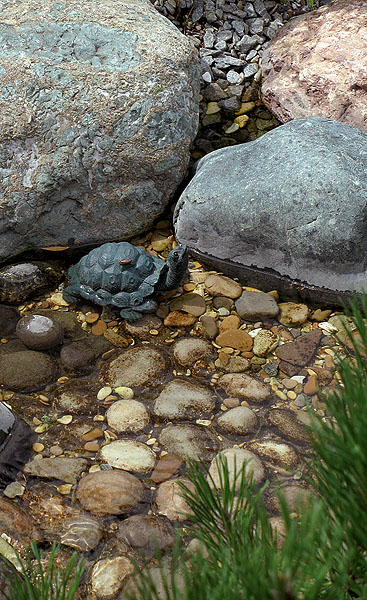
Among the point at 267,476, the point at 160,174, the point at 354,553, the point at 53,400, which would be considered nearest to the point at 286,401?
the point at 267,476

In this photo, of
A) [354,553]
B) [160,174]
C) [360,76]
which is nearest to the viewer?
[354,553]

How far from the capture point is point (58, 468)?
2.48 m

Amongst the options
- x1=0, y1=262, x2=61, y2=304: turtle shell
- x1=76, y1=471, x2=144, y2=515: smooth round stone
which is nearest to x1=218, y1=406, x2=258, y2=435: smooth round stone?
x1=76, y1=471, x2=144, y2=515: smooth round stone

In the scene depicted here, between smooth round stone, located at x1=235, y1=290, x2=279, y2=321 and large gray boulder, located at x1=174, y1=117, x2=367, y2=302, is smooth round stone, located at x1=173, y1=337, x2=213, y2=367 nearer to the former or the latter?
smooth round stone, located at x1=235, y1=290, x2=279, y2=321

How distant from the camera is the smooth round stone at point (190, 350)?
3.02 m

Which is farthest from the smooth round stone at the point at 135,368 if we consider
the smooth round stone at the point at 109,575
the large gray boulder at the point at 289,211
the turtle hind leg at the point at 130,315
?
the smooth round stone at the point at 109,575

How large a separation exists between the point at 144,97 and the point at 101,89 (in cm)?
24

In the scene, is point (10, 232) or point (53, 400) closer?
point (53, 400)

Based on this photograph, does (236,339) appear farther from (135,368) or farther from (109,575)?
(109,575)

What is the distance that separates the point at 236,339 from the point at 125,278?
2.20ft

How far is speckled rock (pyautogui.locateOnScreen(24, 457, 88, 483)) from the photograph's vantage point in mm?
2451

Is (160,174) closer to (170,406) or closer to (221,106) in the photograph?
(221,106)

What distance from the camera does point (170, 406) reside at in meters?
2.77

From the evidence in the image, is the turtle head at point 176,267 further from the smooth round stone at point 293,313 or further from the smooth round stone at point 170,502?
the smooth round stone at point 170,502
